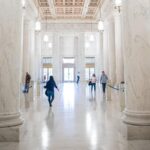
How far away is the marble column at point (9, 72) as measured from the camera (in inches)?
190

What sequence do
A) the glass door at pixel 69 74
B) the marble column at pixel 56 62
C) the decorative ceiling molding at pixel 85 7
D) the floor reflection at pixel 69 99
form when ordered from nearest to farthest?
1. the floor reflection at pixel 69 99
2. the decorative ceiling molding at pixel 85 7
3. the marble column at pixel 56 62
4. the glass door at pixel 69 74

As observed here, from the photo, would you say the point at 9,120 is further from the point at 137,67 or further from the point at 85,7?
the point at 85,7

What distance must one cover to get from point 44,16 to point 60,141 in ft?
84.0

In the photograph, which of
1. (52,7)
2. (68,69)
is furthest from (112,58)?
(68,69)

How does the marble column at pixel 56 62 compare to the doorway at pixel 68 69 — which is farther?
the doorway at pixel 68 69

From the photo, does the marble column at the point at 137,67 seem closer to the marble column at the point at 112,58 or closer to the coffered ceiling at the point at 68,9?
the marble column at the point at 112,58

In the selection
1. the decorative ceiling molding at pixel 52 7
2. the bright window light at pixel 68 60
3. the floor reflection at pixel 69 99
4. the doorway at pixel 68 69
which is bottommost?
the floor reflection at pixel 69 99

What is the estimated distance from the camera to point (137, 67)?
5.05m

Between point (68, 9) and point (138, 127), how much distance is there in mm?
22820

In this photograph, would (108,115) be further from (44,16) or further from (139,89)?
(44,16)

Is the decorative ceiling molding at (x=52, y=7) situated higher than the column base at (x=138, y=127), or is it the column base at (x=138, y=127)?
the decorative ceiling molding at (x=52, y=7)

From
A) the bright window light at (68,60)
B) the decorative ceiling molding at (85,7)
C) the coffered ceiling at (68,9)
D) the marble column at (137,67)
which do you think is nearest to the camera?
the marble column at (137,67)

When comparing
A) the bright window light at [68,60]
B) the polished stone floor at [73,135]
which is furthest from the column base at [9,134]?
the bright window light at [68,60]

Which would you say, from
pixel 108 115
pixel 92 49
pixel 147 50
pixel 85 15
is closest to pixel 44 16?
pixel 85 15
